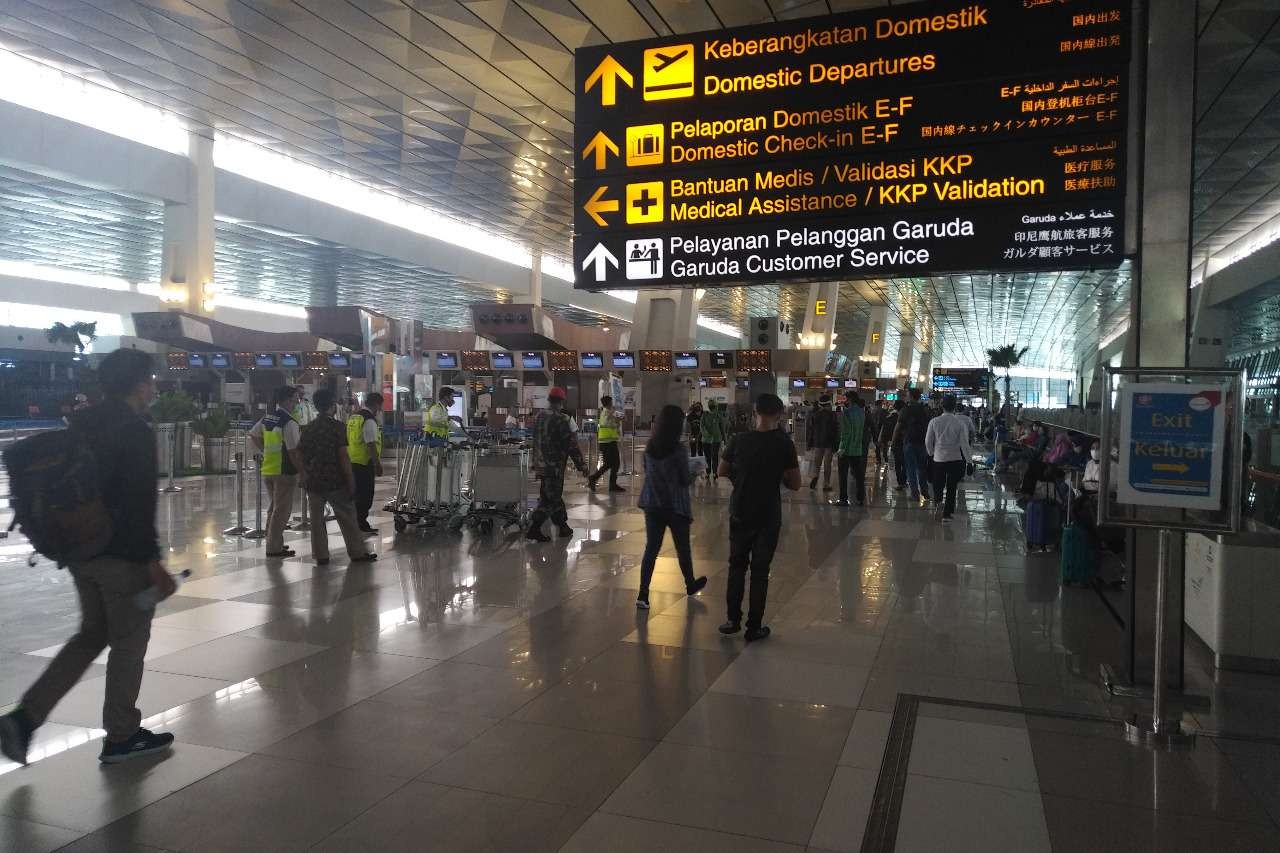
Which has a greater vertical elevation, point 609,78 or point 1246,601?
point 609,78

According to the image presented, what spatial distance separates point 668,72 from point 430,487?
6.59 metres

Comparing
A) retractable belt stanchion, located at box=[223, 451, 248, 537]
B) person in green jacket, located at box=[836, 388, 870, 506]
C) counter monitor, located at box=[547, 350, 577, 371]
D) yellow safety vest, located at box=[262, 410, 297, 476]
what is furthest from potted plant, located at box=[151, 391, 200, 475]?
counter monitor, located at box=[547, 350, 577, 371]

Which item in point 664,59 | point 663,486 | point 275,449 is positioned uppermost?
point 664,59

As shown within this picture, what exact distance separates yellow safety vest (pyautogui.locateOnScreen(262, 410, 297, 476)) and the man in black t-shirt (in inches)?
206

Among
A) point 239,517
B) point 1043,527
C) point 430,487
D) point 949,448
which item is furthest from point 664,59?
point 949,448

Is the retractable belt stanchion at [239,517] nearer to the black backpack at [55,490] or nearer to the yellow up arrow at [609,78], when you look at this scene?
the black backpack at [55,490]

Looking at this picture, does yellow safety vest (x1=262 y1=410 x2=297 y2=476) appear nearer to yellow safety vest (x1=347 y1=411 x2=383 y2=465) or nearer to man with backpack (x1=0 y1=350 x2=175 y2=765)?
yellow safety vest (x1=347 y1=411 x2=383 y2=465)

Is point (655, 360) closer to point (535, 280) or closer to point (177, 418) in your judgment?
point (177, 418)

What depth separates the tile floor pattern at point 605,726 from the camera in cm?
337

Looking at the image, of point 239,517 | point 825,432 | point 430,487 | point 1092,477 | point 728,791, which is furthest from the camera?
point 825,432

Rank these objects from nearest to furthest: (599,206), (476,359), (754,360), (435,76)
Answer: (599,206), (435,76), (754,360), (476,359)

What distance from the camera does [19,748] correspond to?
3875 mm

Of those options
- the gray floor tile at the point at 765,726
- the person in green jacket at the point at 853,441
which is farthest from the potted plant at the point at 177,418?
the gray floor tile at the point at 765,726

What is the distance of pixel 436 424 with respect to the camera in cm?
1124
